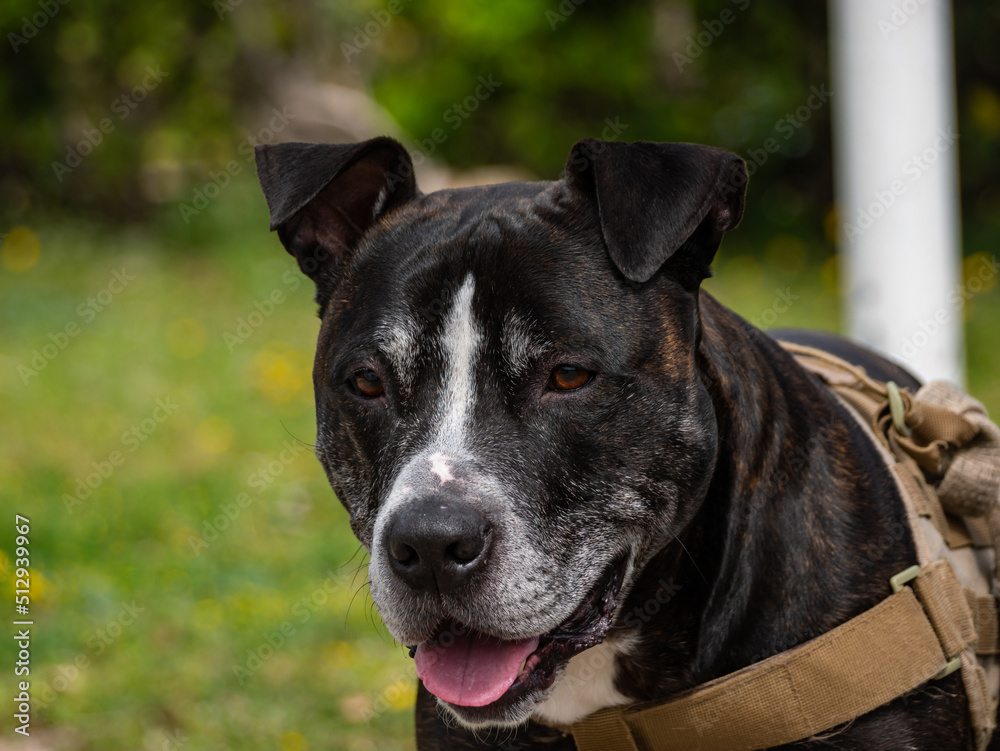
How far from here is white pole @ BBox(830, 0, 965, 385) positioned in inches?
217

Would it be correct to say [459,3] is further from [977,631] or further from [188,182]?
[977,631]

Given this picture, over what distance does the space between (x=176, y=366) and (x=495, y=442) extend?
5.79 m

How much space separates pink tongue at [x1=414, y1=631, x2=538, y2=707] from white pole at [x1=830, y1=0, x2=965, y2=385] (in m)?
3.69

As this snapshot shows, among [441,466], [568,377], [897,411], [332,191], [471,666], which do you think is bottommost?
[471,666]

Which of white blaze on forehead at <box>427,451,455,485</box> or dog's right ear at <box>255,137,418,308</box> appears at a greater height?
dog's right ear at <box>255,137,418,308</box>

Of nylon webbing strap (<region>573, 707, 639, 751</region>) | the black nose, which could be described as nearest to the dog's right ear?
the black nose

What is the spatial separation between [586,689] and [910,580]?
0.76m

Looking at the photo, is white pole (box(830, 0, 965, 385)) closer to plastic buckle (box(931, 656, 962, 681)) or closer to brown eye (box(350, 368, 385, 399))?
plastic buckle (box(931, 656, 962, 681))

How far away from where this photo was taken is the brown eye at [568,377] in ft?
7.87

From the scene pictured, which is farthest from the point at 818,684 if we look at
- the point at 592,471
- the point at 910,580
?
the point at 592,471

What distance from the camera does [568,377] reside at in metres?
2.40

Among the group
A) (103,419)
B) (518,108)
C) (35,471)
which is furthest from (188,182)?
(35,471)

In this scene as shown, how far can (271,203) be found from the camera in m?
2.75

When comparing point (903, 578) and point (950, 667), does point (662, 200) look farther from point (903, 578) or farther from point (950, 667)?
point (950, 667)
